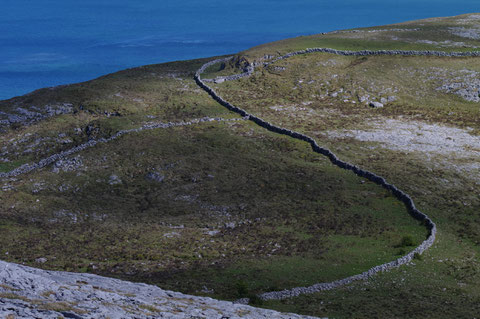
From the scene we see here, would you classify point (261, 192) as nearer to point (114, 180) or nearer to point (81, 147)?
point (114, 180)

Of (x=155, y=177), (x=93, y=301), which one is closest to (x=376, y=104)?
(x=155, y=177)

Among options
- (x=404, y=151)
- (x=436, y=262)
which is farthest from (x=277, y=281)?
(x=404, y=151)

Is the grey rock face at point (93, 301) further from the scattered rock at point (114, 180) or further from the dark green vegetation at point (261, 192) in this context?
the scattered rock at point (114, 180)

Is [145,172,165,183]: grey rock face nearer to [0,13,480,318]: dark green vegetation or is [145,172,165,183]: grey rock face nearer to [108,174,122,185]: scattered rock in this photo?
[0,13,480,318]: dark green vegetation

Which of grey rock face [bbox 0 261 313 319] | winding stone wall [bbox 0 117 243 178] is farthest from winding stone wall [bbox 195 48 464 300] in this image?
winding stone wall [bbox 0 117 243 178]

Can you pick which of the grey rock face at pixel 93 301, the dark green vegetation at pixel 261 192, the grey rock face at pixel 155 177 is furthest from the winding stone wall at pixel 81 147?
the grey rock face at pixel 93 301
